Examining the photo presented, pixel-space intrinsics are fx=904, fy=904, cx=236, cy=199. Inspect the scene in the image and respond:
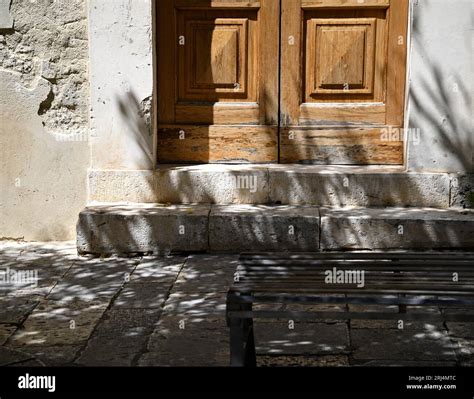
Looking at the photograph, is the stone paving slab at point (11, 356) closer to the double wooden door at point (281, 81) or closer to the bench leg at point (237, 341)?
the bench leg at point (237, 341)

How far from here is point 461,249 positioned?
6613 millimetres

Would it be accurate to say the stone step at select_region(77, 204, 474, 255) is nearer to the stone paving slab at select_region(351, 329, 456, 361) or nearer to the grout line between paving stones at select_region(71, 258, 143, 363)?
the grout line between paving stones at select_region(71, 258, 143, 363)

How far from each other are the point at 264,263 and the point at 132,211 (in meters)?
2.52

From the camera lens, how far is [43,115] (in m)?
7.10

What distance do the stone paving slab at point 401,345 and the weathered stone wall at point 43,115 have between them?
301cm

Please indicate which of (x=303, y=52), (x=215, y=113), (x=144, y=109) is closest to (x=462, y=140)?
(x=303, y=52)

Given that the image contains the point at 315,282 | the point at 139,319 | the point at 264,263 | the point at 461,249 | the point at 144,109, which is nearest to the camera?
the point at 315,282

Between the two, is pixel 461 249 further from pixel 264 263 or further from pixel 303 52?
pixel 264 263

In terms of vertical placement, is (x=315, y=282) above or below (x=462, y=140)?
below

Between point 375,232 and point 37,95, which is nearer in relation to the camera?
point 375,232

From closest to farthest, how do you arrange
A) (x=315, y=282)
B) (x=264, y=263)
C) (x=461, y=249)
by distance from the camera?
1. (x=315, y=282)
2. (x=264, y=263)
3. (x=461, y=249)

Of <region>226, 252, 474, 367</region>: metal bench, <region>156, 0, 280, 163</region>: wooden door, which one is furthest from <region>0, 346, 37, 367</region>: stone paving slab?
<region>156, 0, 280, 163</region>: wooden door

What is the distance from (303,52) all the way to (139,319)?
9.35 feet
